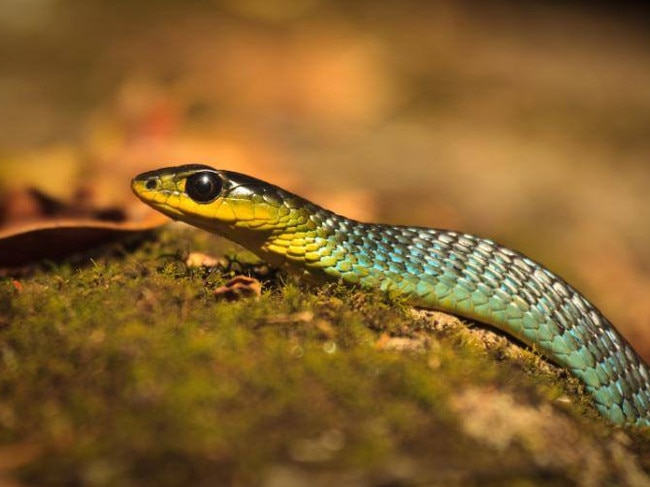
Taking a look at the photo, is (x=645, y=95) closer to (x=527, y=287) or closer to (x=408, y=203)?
(x=408, y=203)

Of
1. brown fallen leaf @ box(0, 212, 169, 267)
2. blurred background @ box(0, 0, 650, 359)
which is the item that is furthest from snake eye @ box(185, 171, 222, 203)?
blurred background @ box(0, 0, 650, 359)

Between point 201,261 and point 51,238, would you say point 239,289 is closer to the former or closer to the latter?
point 201,261

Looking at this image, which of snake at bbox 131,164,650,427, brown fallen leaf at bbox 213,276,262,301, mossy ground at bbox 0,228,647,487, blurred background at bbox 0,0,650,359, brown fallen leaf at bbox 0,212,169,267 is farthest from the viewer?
blurred background at bbox 0,0,650,359

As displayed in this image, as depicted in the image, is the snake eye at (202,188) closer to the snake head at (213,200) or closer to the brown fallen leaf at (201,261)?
the snake head at (213,200)

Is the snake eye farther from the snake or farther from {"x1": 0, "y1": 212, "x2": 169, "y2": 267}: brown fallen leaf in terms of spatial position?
{"x1": 0, "y1": 212, "x2": 169, "y2": 267}: brown fallen leaf

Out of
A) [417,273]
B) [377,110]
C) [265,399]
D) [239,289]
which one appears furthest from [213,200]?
[377,110]

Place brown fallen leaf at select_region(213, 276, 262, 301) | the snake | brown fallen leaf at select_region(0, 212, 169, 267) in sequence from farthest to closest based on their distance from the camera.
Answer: brown fallen leaf at select_region(0, 212, 169, 267) < the snake < brown fallen leaf at select_region(213, 276, 262, 301)
